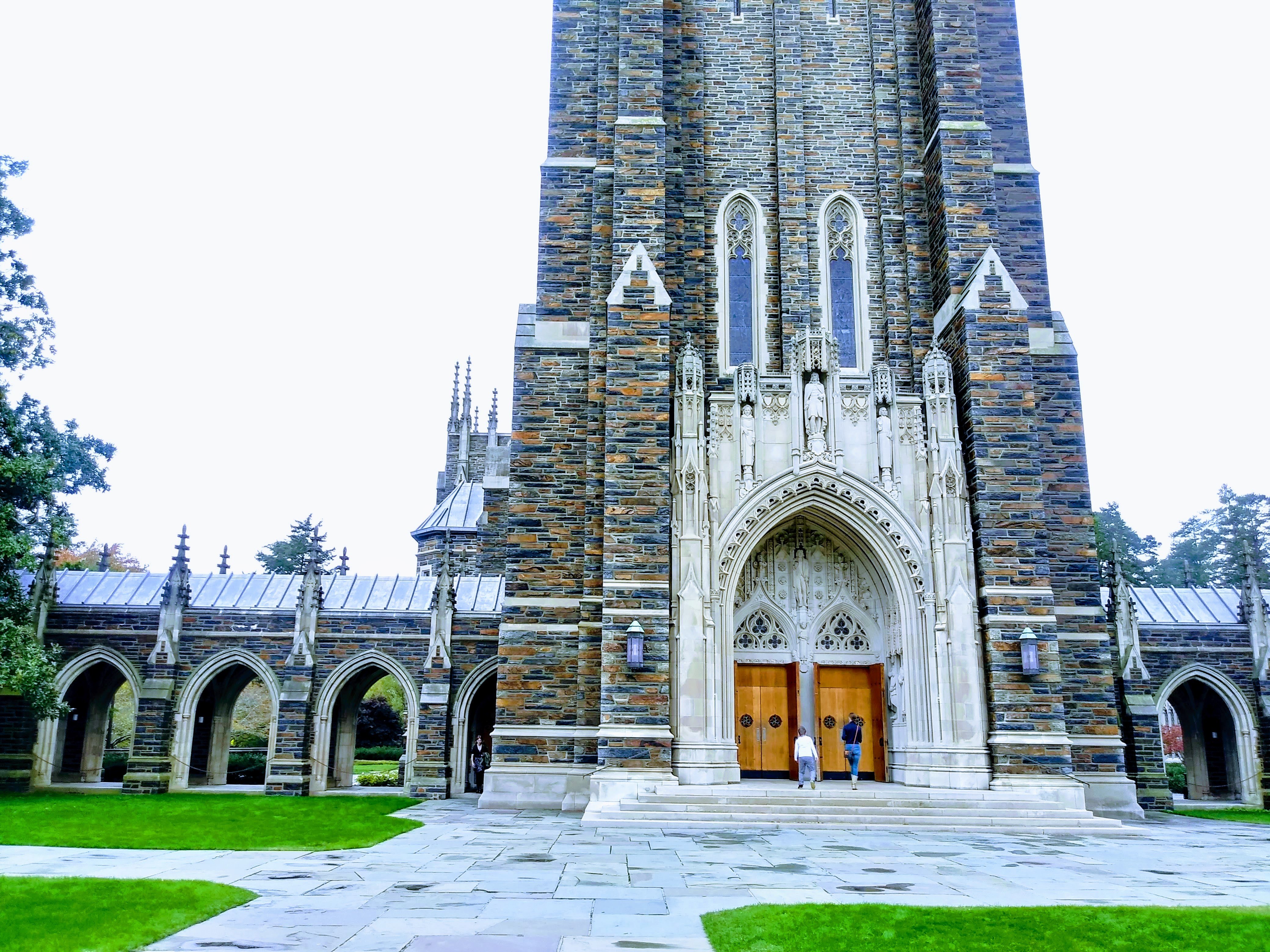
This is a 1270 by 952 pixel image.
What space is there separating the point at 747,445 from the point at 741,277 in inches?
174

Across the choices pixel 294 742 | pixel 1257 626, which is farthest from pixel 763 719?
pixel 1257 626

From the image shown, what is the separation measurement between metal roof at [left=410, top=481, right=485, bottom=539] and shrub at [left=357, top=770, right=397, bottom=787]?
31.5 feet

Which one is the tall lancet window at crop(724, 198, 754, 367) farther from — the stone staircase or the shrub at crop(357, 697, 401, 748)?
the shrub at crop(357, 697, 401, 748)

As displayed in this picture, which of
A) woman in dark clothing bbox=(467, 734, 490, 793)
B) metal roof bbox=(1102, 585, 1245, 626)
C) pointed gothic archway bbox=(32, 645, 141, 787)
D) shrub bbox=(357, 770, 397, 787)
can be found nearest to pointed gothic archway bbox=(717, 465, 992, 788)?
metal roof bbox=(1102, 585, 1245, 626)

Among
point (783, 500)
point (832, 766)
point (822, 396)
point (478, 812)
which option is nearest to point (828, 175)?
point (822, 396)

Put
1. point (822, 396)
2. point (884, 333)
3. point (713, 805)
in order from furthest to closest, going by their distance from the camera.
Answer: point (884, 333)
point (822, 396)
point (713, 805)

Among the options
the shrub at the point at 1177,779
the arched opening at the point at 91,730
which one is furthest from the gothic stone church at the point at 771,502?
the shrub at the point at 1177,779

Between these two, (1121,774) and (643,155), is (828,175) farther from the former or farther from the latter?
(1121,774)

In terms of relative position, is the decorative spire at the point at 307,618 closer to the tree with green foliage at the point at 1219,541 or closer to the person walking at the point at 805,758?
the person walking at the point at 805,758

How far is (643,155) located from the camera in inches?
676

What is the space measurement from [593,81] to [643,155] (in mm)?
3252

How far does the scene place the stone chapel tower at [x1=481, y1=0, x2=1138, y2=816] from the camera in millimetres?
14953

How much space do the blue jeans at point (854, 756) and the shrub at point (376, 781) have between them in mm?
14654

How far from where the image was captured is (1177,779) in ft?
87.4
